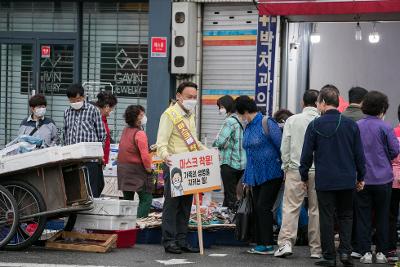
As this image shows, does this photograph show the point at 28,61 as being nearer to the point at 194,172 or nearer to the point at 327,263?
the point at 194,172

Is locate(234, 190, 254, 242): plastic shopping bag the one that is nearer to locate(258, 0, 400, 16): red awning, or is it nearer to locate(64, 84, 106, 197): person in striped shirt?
locate(64, 84, 106, 197): person in striped shirt

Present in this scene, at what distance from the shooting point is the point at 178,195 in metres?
10.6

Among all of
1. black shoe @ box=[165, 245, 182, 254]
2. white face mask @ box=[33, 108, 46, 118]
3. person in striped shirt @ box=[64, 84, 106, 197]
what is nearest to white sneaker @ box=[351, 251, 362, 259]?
black shoe @ box=[165, 245, 182, 254]

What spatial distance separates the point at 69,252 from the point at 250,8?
7098 millimetres

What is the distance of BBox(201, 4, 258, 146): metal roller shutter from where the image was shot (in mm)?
16547

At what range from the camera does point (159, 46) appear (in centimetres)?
1675

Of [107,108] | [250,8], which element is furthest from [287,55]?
[107,108]

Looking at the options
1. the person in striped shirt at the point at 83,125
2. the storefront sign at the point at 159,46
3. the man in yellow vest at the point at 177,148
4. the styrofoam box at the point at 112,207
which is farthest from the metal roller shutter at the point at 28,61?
the man in yellow vest at the point at 177,148

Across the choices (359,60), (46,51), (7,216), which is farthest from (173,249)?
(359,60)

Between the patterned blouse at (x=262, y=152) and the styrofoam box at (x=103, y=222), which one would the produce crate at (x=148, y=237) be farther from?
the patterned blouse at (x=262, y=152)

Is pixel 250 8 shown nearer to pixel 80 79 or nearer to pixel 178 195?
pixel 80 79

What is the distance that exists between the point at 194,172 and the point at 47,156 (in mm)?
1631

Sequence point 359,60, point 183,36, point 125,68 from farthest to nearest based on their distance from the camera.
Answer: point 359,60 < point 125,68 < point 183,36

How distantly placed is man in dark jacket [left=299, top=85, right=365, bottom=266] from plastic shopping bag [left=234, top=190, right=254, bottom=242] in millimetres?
1122
